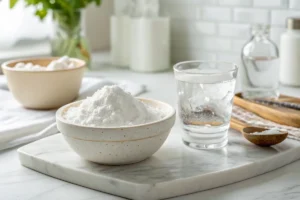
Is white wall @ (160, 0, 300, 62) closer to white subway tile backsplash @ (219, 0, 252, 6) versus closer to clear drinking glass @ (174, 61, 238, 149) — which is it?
white subway tile backsplash @ (219, 0, 252, 6)

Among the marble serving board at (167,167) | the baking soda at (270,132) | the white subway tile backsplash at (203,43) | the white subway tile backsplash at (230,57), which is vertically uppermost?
the white subway tile backsplash at (203,43)

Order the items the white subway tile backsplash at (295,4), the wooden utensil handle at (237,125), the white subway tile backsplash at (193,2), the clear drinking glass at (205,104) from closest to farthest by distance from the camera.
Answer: the clear drinking glass at (205,104), the wooden utensil handle at (237,125), the white subway tile backsplash at (295,4), the white subway tile backsplash at (193,2)

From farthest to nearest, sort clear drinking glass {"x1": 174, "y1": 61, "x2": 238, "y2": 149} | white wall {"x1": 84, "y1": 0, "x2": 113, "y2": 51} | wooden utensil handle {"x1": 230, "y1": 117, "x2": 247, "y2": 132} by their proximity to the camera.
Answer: white wall {"x1": 84, "y1": 0, "x2": 113, "y2": 51}, wooden utensil handle {"x1": 230, "y1": 117, "x2": 247, "y2": 132}, clear drinking glass {"x1": 174, "y1": 61, "x2": 238, "y2": 149}

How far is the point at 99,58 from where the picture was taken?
7.44ft

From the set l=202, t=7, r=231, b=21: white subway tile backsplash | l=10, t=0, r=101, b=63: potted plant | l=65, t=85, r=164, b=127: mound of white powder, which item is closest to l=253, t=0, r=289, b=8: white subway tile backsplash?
l=202, t=7, r=231, b=21: white subway tile backsplash

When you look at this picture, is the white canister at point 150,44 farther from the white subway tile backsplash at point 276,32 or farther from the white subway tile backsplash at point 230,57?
the white subway tile backsplash at point 276,32

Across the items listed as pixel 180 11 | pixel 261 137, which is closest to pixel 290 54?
pixel 180 11

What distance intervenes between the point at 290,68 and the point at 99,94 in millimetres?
823

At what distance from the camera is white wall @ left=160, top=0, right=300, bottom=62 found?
6.04 feet

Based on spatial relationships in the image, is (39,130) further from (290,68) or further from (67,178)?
(290,68)

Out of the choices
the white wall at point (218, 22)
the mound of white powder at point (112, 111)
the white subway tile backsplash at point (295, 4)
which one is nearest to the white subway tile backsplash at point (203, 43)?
the white wall at point (218, 22)

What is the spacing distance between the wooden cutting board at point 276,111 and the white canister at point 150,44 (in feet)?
1.79

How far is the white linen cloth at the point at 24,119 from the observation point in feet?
4.18

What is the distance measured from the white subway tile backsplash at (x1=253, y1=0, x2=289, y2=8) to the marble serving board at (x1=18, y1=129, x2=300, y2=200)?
0.72 metres
